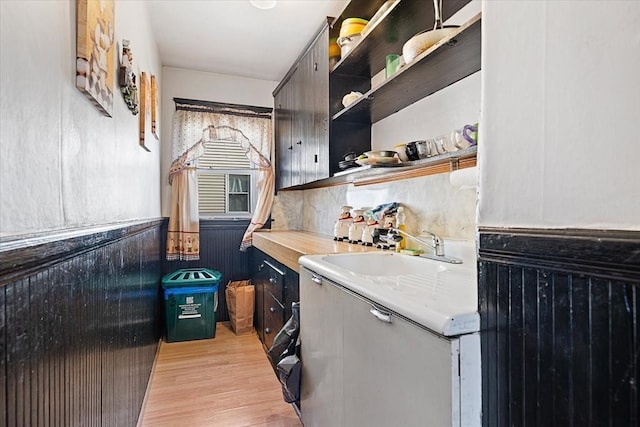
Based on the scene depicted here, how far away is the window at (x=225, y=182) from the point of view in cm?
359

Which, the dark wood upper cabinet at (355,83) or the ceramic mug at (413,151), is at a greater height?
the dark wood upper cabinet at (355,83)

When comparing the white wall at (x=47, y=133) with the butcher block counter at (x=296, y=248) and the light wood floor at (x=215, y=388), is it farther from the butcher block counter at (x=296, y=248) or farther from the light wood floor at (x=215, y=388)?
the light wood floor at (x=215, y=388)

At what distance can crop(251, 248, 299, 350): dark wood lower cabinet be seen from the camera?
6.82 ft

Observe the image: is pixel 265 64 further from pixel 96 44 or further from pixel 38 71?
pixel 38 71

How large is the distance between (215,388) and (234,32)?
2.60 m

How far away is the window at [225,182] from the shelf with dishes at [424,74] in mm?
1755

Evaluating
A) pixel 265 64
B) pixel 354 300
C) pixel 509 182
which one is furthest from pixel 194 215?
pixel 509 182

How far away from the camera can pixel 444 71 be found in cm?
147

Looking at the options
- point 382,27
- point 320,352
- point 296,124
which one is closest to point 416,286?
point 320,352

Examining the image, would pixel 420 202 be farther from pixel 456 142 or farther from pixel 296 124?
pixel 296 124

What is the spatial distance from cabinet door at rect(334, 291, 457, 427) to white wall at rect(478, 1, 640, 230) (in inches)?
12.3

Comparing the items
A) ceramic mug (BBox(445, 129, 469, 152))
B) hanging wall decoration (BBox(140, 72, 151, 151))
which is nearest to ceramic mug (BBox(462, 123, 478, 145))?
ceramic mug (BBox(445, 129, 469, 152))

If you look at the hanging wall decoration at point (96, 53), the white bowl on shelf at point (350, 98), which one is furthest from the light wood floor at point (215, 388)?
the white bowl on shelf at point (350, 98)

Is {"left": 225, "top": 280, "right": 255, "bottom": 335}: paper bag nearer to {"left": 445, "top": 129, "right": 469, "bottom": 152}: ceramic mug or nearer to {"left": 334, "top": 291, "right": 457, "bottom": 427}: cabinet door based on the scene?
{"left": 334, "top": 291, "right": 457, "bottom": 427}: cabinet door
